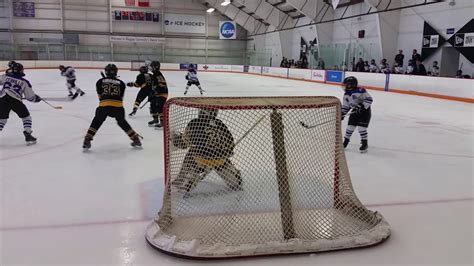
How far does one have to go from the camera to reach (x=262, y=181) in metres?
2.90

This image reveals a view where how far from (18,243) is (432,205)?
2770mm

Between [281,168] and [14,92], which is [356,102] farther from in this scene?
[14,92]

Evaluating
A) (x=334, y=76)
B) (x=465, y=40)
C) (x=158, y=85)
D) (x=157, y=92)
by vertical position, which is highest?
(x=465, y=40)

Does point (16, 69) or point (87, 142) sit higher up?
point (16, 69)

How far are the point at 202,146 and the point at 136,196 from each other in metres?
0.85

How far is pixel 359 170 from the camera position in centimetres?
397

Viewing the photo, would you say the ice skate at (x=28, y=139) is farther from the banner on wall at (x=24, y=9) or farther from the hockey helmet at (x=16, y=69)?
the banner on wall at (x=24, y=9)

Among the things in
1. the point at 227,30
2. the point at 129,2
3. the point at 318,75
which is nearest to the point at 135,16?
the point at 129,2

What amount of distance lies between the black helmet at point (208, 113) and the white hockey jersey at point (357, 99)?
2.44 m

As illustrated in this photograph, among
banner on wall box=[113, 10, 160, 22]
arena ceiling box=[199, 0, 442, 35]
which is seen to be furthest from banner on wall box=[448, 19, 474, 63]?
banner on wall box=[113, 10, 160, 22]

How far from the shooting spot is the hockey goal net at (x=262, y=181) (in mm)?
2303

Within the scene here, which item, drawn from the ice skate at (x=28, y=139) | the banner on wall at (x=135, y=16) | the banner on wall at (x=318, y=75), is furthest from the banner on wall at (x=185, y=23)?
the ice skate at (x=28, y=139)

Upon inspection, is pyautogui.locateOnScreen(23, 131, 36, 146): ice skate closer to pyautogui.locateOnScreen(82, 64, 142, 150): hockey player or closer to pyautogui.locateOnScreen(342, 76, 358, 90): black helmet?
pyautogui.locateOnScreen(82, 64, 142, 150): hockey player

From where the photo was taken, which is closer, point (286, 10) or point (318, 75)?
point (318, 75)
